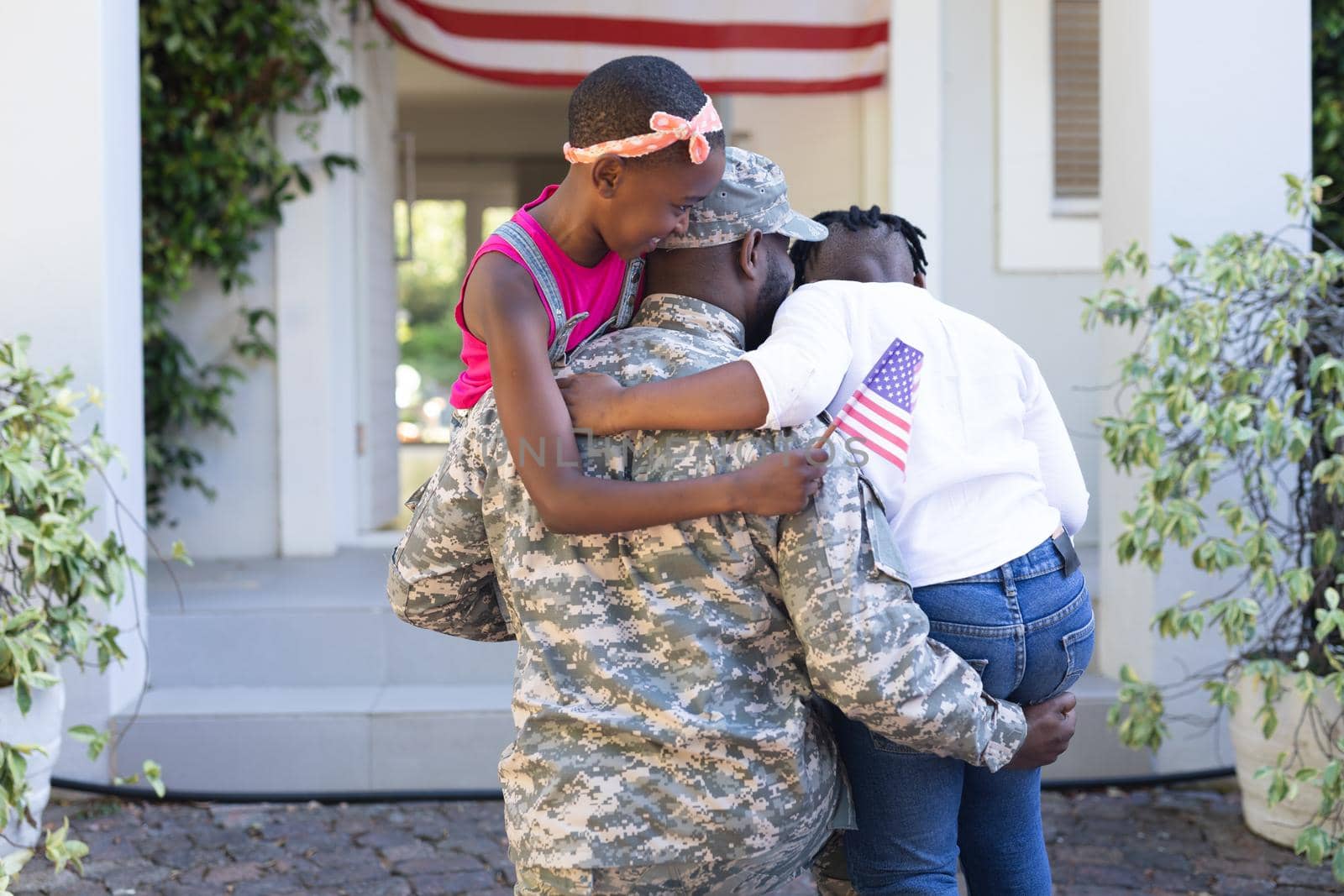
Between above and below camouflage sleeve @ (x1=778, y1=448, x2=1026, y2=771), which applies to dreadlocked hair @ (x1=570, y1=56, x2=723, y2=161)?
above

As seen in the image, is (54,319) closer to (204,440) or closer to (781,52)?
(204,440)

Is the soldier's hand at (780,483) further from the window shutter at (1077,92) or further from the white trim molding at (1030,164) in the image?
the window shutter at (1077,92)

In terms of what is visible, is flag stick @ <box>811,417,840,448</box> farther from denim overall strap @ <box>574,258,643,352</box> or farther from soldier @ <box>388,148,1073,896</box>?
denim overall strap @ <box>574,258,643,352</box>

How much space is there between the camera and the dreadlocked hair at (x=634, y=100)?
1.53 metres

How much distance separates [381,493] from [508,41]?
82.7 inches

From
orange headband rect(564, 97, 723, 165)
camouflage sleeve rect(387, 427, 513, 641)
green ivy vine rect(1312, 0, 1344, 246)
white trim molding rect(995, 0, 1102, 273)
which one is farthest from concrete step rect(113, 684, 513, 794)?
green ivy vine rect(1312, 0, 1344, 246)

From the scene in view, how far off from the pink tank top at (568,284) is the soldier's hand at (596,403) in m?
0.10

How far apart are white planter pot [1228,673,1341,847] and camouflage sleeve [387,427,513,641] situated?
2.40 meters

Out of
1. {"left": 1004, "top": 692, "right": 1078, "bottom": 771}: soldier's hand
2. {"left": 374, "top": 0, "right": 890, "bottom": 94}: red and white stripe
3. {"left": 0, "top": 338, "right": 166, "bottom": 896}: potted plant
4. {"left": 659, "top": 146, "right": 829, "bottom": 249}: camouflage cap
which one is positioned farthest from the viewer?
{"left": 374, "top": 0, "right": 890, "bottom": 94}: red and white stripe

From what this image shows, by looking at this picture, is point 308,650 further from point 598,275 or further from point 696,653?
point 696,653

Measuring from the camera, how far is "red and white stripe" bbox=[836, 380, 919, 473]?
1.65m

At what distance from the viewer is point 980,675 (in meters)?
1.71

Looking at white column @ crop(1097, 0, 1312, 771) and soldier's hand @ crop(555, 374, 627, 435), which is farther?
white column @ crop(1097, 0, 1312, 771)

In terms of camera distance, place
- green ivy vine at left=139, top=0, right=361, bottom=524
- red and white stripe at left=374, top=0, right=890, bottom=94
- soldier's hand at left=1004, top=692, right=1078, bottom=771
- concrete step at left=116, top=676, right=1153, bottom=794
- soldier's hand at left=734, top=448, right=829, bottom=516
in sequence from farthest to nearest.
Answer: red and white stripe at left=374, top=0, right=890, bottom=94
green ivy vine at left=139, top=0, right=361, bottom=524
concrete step at left=116, top=676, right=1153, bottom=794
soldier's hand at left=1004, top=692, right=1078, bottom=771
soldier's hand at left=734, top=448, right=829, bottom=516
